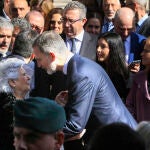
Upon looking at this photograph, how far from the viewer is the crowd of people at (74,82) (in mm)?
3273

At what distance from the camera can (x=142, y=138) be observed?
9.10 feet

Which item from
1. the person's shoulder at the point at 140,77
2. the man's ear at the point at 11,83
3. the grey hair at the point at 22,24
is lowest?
the person's shoulder at the point at 140,77

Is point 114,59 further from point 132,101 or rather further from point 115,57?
point 132,101

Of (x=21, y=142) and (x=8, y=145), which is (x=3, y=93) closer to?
(x=8, y=145)

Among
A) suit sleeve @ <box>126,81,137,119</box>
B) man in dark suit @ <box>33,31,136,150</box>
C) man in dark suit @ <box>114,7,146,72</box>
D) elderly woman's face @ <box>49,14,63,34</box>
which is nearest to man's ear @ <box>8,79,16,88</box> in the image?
man in dark suit @ <box>33,31,136,150</box>

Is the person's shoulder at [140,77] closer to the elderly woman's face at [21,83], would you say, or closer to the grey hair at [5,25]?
the elderly woman's face at [21,83]

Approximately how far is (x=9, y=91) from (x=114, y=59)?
1.99 meters

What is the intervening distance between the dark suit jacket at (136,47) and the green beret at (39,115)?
3.76 metres

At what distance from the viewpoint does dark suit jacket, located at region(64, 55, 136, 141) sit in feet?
15.0

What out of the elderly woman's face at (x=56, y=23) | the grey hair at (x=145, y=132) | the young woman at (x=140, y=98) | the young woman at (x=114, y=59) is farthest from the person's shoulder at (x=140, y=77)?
the elderly woman's face at (x=56, y=23)

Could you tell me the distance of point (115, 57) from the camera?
6.54 m

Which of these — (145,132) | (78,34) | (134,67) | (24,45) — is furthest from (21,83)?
(78,34)

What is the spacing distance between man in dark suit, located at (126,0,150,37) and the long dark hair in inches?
45.8

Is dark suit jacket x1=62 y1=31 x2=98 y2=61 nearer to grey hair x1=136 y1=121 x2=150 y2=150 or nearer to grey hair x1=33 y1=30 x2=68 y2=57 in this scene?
grey hair x1=33 y1=30 x2=68 y2=57
